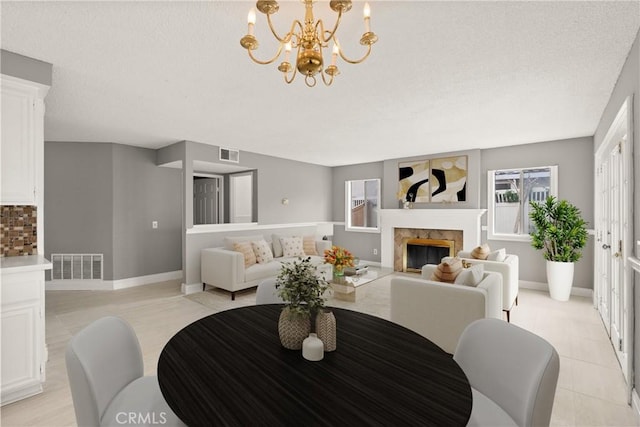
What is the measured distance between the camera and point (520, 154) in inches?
205

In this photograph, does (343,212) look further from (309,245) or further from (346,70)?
(346,70)

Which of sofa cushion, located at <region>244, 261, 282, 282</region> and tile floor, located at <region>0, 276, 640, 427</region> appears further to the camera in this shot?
sofa cushion, located at <region>244, 261, 282, 282</region>

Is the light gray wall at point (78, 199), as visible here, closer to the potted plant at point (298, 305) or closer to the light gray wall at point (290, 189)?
the light gray wall at point (290, 189)

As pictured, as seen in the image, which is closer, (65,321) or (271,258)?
(65,321)

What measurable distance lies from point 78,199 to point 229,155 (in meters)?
2.54

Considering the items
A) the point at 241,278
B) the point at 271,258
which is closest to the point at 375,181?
the point at 271,258

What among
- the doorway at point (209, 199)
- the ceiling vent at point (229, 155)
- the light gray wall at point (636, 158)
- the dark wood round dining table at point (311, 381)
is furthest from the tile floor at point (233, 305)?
the ceiling vent at point (229, 155)

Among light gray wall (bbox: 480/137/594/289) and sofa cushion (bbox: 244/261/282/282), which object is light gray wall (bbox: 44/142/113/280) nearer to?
sofa cushion (bbox: 244/261/282/282)

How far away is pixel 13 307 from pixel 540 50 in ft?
13.5

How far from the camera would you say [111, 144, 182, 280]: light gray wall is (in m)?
5.17

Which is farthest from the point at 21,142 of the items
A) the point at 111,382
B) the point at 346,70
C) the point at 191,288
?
the point at 191,288

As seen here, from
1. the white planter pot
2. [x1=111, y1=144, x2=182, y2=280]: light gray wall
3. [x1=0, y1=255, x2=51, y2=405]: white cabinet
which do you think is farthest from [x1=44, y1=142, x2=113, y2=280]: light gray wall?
the white planter pot

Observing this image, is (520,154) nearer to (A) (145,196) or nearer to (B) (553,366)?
(B) (553,366)

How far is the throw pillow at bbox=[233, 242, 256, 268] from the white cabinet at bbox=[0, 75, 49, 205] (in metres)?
2.67
